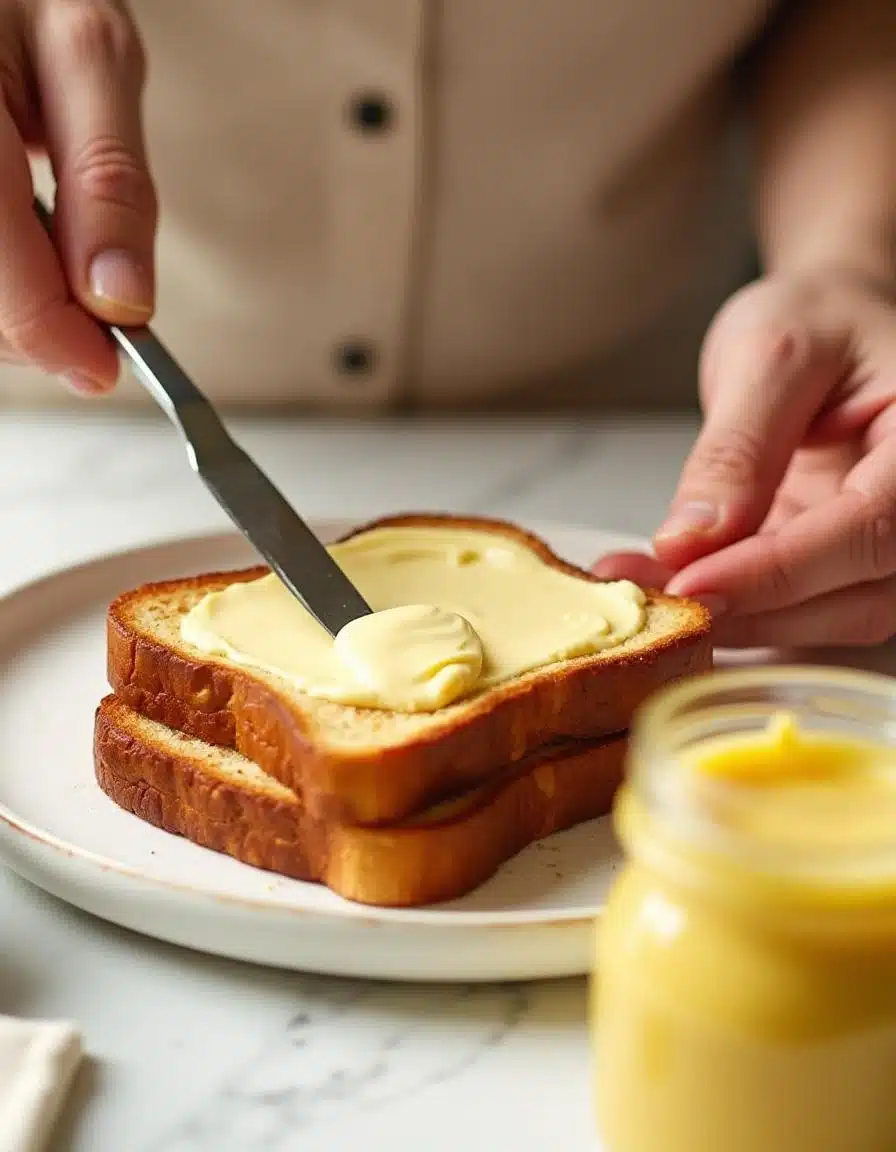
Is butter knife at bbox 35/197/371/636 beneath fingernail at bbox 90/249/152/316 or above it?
beneath

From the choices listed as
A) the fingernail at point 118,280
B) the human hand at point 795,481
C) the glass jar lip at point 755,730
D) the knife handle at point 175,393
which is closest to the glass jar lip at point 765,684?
the glass jar lip at point 755,730

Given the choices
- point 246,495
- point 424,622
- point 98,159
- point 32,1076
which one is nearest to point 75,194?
point 98,159

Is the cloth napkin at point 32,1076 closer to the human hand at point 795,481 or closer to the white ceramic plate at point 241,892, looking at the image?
the white ceramic plate at point 241,892

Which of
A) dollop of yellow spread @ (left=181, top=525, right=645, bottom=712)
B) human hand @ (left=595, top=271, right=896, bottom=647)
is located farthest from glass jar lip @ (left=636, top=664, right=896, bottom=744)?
human hand @ (left=595, top=271, right=896, bottom=647)

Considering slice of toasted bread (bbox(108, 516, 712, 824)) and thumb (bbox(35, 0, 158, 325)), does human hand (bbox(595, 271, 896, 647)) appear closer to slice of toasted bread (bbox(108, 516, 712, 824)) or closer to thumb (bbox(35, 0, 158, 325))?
slice of toasted bread (bbox(108, 516, 712, 824))

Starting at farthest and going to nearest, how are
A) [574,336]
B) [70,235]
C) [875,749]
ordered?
[574,336], [70,235], [875,749]

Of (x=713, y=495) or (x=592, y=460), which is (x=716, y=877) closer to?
(x=713, y=495)

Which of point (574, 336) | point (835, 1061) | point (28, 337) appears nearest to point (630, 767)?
point (835, 1061)
